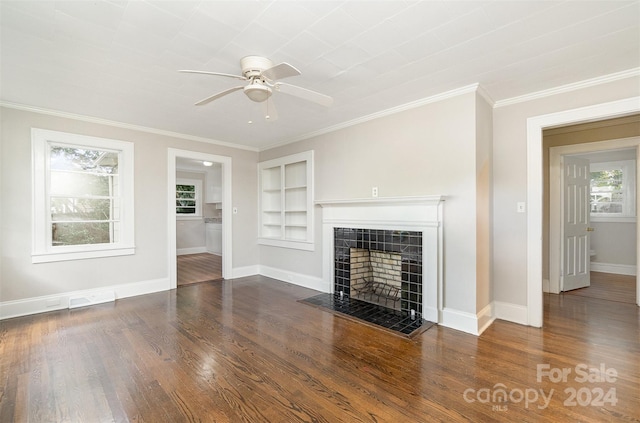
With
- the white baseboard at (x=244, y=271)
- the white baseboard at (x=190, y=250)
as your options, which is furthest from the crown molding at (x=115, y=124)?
the white baseboard at (x=190, y=250)

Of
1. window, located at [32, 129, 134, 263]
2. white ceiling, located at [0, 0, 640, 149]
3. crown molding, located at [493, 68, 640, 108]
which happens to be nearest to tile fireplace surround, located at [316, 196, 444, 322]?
white ceiling, located at [0, 0, 640, 149]

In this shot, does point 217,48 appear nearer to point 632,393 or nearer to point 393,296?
point 393,296

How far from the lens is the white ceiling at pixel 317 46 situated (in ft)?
5.94

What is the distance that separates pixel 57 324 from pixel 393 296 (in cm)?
389

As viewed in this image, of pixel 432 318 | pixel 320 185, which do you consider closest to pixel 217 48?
Answer: pixel 320 185

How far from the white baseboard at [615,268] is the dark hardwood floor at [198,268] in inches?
291

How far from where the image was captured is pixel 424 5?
5.80ft

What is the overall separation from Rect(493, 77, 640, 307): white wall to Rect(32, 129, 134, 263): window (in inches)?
192

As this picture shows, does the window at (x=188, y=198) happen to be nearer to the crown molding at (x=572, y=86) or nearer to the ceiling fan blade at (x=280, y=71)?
the ceiling fan blade at (x=280, y=71)

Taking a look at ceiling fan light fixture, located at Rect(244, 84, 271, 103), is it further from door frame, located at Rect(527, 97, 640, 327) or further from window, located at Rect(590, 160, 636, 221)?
window, located at Rect(590, 160, 636, 221)

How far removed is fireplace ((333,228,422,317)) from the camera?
10.7 ft

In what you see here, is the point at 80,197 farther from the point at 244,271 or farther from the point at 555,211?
the point at 555,211

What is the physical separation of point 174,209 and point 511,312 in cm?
484

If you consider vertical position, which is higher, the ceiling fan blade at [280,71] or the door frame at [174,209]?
the ceiling fan blade at [280,71]
